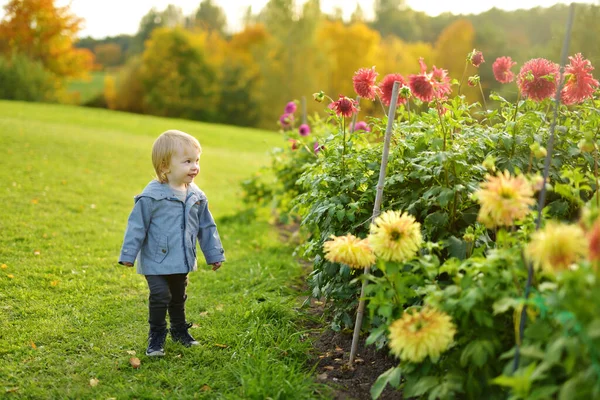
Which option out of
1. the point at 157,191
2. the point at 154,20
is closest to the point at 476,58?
the point at 157,191

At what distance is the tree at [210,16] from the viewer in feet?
154

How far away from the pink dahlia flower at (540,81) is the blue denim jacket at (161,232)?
1.90 m

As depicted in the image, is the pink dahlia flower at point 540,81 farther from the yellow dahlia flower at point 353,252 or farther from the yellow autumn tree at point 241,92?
the yellow autumn tree at point 241,92

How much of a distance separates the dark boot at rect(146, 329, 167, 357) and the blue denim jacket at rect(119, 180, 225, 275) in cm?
36

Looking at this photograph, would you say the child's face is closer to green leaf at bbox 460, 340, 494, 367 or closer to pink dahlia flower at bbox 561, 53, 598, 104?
green leaf at bbox 460, 340, 494, 367

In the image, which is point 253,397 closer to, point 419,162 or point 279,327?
point 279,327

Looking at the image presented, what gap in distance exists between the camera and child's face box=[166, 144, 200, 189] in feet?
9.87

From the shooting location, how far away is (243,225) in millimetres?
6398

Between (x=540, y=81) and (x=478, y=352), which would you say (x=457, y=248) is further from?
(x=540, y=81)

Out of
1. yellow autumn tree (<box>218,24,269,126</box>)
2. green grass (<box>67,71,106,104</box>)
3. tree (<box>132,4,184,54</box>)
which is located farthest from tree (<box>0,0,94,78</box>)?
tree (<box>132,4,184,54</box>)

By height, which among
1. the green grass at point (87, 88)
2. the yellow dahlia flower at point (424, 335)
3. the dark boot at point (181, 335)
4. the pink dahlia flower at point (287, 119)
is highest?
the green grass at point (87, 88)

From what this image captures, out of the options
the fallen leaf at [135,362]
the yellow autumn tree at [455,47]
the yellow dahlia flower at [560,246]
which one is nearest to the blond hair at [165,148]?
the fallen leaf at [135,362]

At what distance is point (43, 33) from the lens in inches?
1201

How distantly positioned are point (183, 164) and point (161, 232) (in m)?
0.41
